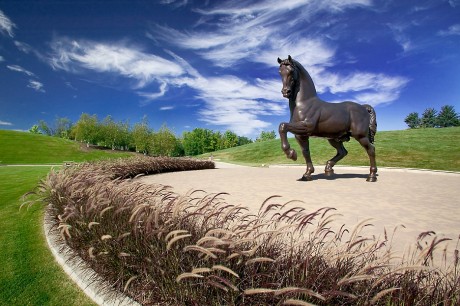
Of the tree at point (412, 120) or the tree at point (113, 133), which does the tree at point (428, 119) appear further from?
the tree at point (113, 133)

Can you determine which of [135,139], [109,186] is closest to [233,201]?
[109,186]

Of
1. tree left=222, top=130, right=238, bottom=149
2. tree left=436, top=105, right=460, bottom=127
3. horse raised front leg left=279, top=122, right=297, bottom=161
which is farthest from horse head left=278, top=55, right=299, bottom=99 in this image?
tree left=436, top=105, right=460, bottom=127

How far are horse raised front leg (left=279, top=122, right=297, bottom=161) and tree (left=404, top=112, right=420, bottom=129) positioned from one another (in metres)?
122

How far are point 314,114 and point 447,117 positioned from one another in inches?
4428

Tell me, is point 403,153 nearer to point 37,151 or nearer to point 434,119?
Result: point 37,151

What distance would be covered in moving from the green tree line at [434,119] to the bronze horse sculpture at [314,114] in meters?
103

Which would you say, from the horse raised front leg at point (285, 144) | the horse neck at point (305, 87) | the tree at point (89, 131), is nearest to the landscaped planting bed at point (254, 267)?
the horse raised front leg at point (285, 144)

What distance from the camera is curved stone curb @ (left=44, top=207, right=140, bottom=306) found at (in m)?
2.70

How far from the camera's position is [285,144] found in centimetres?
884

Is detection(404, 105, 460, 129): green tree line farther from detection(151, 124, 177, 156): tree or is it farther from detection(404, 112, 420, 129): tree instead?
detection(151, 124, 177, 156): tree

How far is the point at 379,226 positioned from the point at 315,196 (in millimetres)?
2636

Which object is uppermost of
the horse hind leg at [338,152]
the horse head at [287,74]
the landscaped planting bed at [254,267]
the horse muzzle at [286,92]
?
the horse head at [287,74]

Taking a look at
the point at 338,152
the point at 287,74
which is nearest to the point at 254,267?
the point at 287,74

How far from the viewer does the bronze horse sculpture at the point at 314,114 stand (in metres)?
9.40
